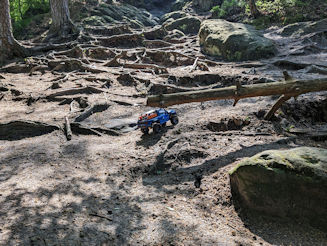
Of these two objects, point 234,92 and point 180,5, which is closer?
point 234,92

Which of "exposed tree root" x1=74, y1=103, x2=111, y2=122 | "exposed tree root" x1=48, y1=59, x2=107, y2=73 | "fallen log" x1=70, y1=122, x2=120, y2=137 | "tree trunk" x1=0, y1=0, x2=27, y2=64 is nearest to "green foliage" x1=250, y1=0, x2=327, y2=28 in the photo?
"exposed tree root" x1=48, y1=59, x2=107, y2=73

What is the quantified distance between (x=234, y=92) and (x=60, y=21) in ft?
50.8

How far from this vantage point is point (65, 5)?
17031mm

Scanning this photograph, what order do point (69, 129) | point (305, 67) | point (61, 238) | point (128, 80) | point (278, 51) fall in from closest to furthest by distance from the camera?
point (61, 238)
point (69, 129)
point (305, 67)
point (128, 80)
point (278, 51)

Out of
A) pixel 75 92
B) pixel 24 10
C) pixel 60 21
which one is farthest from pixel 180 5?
pixel 75 92

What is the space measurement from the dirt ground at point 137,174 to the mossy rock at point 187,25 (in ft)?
50.1

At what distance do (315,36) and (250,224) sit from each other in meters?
13.5

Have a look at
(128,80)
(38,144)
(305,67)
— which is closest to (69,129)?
(38,144)

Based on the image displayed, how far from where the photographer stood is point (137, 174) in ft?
16.8

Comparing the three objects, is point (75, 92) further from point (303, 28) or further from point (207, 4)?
point (207, 4)

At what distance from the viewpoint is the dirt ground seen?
3396mm

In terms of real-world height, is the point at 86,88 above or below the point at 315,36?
below

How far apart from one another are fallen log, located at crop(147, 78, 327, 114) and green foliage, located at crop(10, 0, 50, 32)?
2132cm

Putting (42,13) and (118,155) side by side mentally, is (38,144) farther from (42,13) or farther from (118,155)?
(42,13)
